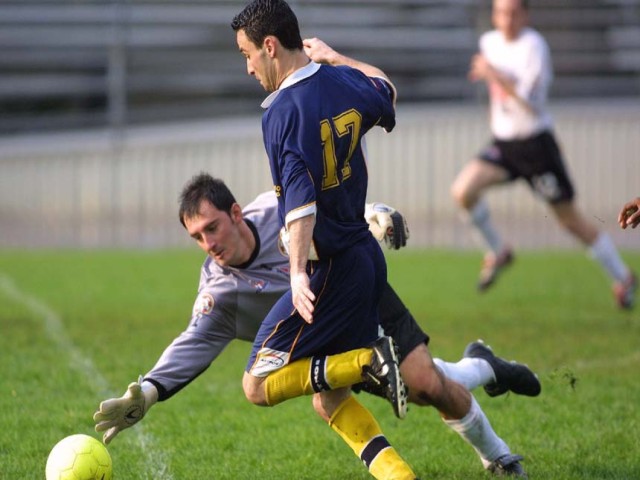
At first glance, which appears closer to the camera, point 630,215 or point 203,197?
point 630,215

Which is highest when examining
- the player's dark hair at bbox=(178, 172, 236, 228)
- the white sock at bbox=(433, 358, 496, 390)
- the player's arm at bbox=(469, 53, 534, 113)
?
the player's dark hair at bbox=(178, 172, 236, 228)

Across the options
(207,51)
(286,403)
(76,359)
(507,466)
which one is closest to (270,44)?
(507,466)

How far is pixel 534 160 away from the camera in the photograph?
1028 cm

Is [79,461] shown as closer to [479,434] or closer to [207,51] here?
[479,434]

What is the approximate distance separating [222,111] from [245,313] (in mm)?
13216

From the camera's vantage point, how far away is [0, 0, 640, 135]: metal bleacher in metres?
17.6

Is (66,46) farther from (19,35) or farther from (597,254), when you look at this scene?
(597,254)

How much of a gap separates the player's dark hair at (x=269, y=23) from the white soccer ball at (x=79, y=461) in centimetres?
173

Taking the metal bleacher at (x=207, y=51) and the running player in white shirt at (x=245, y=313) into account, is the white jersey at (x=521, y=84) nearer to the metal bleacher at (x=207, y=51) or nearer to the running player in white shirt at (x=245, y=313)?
the running player in white shirt at (x=245, y=313)

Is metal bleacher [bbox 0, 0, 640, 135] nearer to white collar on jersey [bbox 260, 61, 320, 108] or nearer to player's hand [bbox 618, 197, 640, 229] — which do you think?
player's hand [bbox 618, 197, 640, 229]

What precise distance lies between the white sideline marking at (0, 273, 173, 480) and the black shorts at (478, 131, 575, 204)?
417 centimetres

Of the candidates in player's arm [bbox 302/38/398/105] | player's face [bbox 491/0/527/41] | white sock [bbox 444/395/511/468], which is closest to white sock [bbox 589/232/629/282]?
player's face [bbox 491/0/527/41]

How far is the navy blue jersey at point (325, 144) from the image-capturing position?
4035mm

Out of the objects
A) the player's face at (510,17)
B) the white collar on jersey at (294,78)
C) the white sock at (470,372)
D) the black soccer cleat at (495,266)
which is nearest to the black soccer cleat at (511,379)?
the white sock at (470,372)
